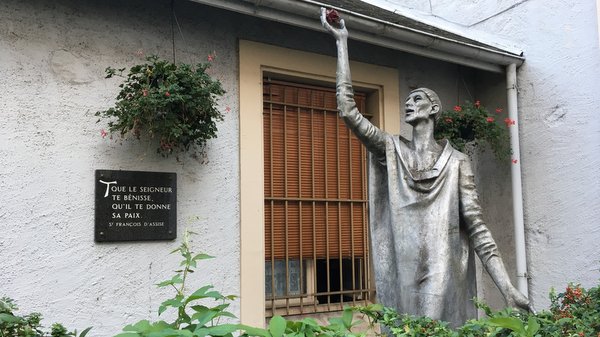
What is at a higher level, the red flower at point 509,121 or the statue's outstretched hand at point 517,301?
the red flower at point 509,121

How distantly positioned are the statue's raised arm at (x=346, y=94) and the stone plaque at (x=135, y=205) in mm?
1593

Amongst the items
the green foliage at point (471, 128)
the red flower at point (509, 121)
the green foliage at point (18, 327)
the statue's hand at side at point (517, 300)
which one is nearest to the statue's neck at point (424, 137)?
the statue's hand at side at point (517, 300)

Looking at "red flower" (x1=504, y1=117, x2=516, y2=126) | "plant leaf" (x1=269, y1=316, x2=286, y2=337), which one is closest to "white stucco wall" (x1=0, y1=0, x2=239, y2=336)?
"plant leaf" (x1=269, y1=316, x2=286, y2=337)

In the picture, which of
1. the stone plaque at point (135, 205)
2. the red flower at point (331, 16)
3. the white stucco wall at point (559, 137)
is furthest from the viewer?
the white stucco wall at point (559, 137)

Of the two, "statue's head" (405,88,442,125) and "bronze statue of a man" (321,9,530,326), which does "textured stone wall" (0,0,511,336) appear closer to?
"bronze statue of a man" (321,9,530,326)

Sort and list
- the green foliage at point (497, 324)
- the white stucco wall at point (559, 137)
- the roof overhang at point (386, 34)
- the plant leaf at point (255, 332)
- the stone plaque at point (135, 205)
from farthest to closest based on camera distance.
→ the white stucco wall at point (559, 137) → the roof overhang at point (386, 34) → the stone plaque at point (135, 205) → the green foliage at point (497, 324) → the plant leaf at point (255, 332)

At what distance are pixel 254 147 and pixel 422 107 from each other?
5.32 feet

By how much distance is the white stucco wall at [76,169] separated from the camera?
3.82 metres

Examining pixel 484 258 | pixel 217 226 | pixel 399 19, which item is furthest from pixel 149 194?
pixel 399 19

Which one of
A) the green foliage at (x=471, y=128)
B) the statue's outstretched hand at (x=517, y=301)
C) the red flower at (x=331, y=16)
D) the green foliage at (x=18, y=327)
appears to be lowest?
the statue's outstretched hand at (x=517, y=301)

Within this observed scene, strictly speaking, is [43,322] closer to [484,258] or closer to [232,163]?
[232,163]

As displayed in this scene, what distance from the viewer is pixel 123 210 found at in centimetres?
414

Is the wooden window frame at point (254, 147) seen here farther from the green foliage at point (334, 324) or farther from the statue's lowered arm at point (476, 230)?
the green foliage at point (334, 324)

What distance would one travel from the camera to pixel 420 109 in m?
3.58
